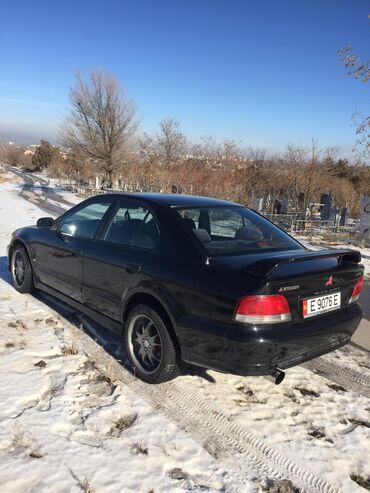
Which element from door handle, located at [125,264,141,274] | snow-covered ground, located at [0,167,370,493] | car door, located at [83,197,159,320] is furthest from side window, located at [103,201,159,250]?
snow-covered ground, located at [0,167,370,493]

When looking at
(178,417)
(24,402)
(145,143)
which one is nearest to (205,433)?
(178,417)

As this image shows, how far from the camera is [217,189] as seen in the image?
743 inches

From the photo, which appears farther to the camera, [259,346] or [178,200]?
[178,200]

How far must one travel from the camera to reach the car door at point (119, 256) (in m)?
3.65

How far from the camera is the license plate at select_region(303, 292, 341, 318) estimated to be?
3.09 m

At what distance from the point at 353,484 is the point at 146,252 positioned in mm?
2176

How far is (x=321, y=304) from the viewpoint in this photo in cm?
321

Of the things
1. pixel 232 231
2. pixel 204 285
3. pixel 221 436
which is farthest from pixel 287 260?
pixel 221 436

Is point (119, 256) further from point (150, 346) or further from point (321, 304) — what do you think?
point (321, 304)

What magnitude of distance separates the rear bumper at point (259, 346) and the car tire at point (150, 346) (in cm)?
19

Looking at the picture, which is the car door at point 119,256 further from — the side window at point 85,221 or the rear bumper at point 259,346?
the rear bumper at point 259,346

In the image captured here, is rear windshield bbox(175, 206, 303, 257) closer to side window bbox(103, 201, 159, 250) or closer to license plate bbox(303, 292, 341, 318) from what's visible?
side window bbox(103, 201, 159, 250)

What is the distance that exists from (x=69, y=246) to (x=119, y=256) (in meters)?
1.01

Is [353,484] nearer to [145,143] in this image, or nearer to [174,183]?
[174,183]
